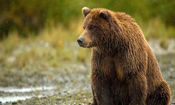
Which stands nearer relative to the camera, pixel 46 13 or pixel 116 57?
pixel 116 57

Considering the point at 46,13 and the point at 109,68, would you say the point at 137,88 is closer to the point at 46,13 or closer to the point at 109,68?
the point at 109,68

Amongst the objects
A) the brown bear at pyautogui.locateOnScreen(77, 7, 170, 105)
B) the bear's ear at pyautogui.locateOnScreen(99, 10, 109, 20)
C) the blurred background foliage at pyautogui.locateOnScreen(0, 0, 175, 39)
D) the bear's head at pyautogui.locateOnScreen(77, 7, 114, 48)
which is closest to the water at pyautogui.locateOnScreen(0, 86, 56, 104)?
the brown bear at pyautogui.locateOnScreen(77, 7, 170, 105)

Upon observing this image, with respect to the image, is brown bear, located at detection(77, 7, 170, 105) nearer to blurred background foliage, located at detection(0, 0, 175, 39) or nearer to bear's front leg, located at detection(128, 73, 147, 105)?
bear's front leg, located at detection(128, 73, 147, 105)

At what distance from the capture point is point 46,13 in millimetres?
21719

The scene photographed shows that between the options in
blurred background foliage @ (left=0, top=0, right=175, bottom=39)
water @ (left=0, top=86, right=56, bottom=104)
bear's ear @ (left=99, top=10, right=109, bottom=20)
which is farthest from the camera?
blurred background foliage @ (left=0, top=0, right=175, bottom=39)

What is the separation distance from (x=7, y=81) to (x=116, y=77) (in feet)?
22.8

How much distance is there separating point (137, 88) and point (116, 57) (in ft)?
2.01

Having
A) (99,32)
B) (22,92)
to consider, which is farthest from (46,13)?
(99,32)

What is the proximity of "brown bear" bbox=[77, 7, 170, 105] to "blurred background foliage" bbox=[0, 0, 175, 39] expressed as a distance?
45.1ft

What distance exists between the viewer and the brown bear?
20.5ft

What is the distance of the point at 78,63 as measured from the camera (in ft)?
49.1

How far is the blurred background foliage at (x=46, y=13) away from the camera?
20766mm

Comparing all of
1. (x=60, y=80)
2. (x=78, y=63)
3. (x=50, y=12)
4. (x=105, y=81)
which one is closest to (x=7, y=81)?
(x=60, y=80)

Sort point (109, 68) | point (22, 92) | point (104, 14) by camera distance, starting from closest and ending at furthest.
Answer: point (104, 14)
point (109, 68)
point (22, 92)
